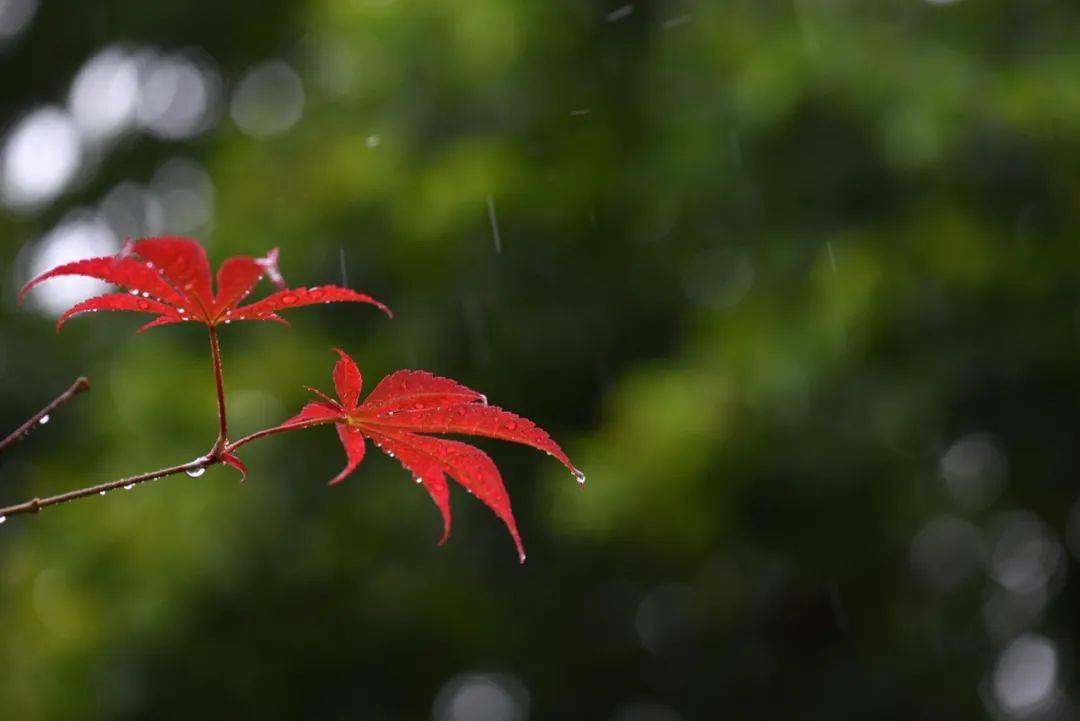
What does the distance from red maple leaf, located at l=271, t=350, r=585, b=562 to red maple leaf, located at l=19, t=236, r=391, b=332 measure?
70mm

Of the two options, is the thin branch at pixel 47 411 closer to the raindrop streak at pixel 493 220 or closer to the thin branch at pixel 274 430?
the thin branch at pixel 274 430

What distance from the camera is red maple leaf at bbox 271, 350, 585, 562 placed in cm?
82

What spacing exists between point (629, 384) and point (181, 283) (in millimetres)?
2697

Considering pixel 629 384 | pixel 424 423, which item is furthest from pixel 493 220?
pixel 424 423

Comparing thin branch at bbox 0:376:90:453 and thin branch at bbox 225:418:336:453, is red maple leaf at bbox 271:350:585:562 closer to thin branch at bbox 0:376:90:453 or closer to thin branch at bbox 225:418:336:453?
thin branch at bbox 225:418:336:453

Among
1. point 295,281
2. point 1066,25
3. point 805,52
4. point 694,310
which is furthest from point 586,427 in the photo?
point 1066,25

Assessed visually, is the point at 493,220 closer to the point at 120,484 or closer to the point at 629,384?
the point at 629,384

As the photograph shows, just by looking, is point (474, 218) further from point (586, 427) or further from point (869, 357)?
point (869, 357)

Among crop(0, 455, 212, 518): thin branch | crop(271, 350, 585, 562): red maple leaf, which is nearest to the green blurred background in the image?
crop(271, 350, 585, 562): red maple leaf

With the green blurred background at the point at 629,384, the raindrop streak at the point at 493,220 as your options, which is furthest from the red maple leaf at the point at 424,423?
the raindrop streak at the point at 493,220

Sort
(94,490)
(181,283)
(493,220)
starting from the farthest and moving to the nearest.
A: (493,220)
(181,283)
(94,490)

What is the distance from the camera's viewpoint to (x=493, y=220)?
375 cm

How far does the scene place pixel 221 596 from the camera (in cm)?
342

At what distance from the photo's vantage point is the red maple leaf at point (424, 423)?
2.69 ft
